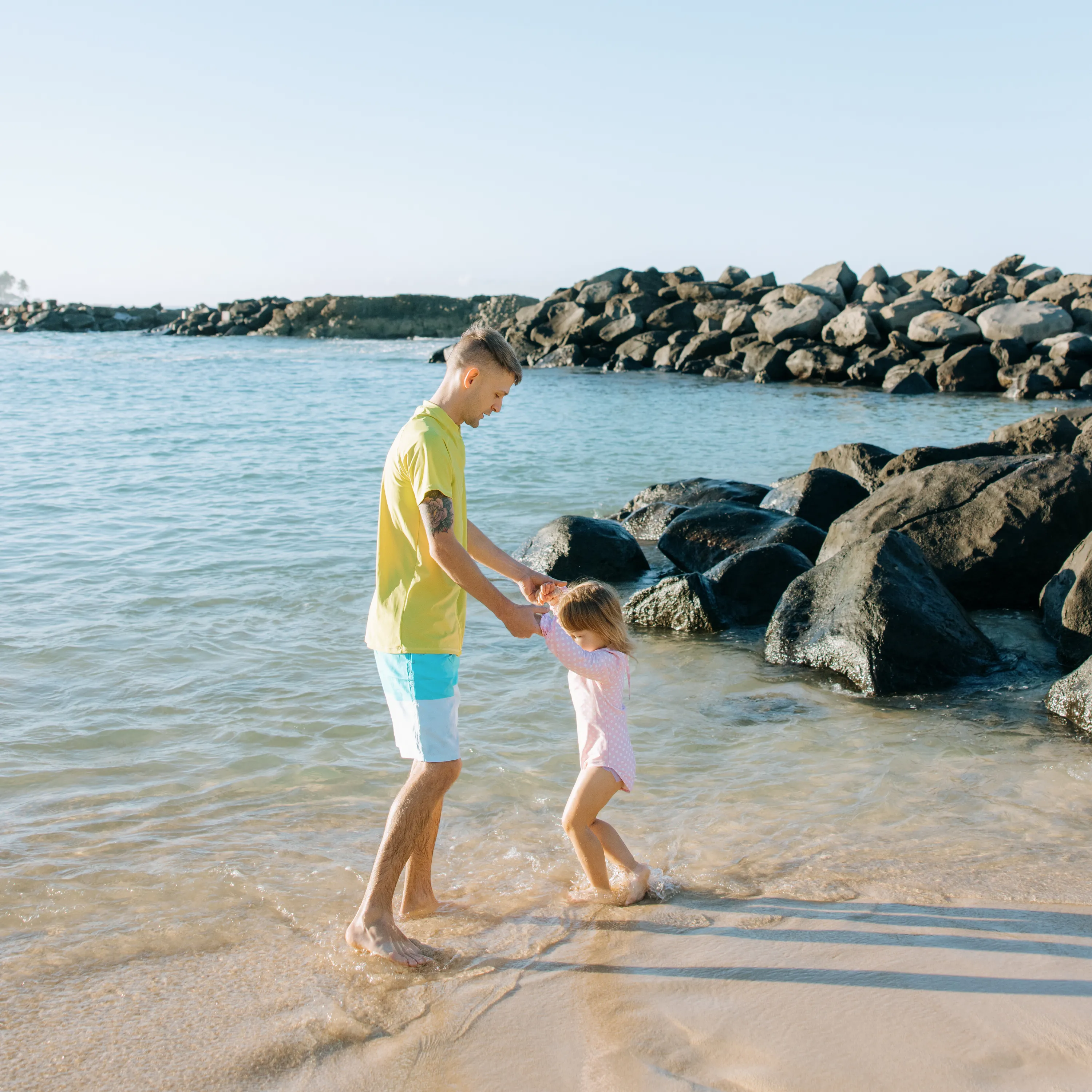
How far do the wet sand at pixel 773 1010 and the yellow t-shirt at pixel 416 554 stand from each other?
1.11 metres

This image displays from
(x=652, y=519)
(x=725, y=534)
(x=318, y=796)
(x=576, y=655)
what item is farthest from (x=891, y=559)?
(x=652, y=519)

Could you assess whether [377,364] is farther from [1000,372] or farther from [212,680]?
[212,680]

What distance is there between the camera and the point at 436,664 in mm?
3377

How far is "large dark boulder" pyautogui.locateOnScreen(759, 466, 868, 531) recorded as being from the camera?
10203 millimetres

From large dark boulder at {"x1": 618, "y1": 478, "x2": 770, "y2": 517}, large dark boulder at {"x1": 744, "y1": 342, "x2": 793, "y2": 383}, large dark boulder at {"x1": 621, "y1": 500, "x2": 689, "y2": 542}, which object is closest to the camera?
large dark boulder at {"x1": 621, "y1": 500, "x2": 689, "y2": 542}

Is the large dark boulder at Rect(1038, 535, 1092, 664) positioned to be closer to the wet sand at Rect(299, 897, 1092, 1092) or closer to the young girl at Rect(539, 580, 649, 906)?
the wet sand at Rect(299, 897, 1092, 1092)

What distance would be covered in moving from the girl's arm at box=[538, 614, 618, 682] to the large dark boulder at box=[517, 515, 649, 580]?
5.59m

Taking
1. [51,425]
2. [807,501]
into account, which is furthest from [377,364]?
[807,501]

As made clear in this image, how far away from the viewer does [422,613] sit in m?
3.37

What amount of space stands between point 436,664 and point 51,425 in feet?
66.2

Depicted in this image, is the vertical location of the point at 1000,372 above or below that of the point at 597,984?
above

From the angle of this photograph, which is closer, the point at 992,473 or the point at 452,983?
the point at 452,983

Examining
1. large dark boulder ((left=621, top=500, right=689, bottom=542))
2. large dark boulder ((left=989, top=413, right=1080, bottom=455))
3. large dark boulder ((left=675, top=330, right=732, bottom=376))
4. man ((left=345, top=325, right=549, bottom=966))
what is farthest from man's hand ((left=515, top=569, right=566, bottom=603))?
large dark boulder ((left=675, top=330, right=732, bottom=376))

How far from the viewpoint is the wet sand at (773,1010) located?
270 cm
